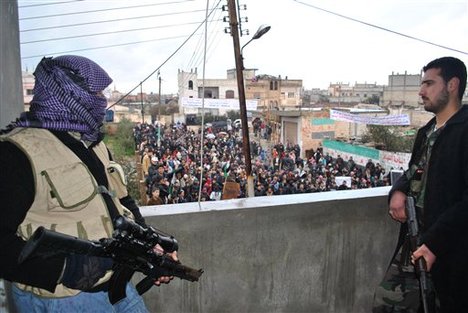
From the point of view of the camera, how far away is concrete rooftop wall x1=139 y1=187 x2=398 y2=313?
222 cm

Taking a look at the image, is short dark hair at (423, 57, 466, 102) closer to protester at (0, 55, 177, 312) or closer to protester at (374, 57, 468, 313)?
protester at (374, 57, 468, 313)

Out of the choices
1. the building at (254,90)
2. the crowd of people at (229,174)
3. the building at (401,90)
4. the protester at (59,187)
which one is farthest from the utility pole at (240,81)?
the building at (401,90)

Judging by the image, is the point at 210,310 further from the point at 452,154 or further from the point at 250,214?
the point at 452,154

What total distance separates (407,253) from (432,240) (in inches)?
16.8

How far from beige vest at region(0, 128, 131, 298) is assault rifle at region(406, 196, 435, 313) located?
4.29 feet

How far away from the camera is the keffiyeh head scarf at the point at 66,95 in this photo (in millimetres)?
1286

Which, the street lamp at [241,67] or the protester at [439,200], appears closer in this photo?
the protester at [439,200]

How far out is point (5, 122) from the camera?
1613 mm

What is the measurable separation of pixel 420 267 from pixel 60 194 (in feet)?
4.90

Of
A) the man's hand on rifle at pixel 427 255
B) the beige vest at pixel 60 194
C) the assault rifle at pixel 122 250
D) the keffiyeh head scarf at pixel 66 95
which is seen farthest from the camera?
the man's hand on rifle at pixel 427 255

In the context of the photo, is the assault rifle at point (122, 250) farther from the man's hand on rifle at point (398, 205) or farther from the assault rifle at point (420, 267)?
the man's hand on rifle at point (398, 205)

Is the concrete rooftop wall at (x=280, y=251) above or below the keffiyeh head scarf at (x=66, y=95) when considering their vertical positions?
below

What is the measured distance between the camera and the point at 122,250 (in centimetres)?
126

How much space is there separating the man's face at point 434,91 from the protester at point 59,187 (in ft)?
4.90
